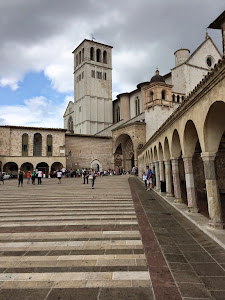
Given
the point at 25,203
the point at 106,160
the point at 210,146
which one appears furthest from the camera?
the point at 106,160

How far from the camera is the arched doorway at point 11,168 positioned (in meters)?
31.3

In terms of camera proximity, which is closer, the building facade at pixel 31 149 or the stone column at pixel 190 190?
the stone column at pixel 190 190

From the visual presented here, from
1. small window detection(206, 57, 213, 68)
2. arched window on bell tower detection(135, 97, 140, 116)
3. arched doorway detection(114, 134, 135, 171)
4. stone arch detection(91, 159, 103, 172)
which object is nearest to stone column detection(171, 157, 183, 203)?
stone arch detection(91, 159, 103, 172)

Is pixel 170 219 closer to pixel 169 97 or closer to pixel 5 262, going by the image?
pixel 5 262

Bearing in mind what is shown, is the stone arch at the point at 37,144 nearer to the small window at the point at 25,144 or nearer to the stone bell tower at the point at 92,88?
the small window at the point at 25,144

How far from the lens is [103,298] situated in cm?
292

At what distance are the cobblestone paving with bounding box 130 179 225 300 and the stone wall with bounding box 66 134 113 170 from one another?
101 ft

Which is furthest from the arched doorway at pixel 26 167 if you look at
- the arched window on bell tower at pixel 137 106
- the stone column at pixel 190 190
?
the stone column at pixel 190 190

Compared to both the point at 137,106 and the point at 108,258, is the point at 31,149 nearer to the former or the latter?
the point at 137,106

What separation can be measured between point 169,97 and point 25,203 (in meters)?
27.9

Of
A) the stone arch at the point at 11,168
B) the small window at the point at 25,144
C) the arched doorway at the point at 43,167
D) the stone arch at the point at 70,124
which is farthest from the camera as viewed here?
the stone arch at the point at 70,124

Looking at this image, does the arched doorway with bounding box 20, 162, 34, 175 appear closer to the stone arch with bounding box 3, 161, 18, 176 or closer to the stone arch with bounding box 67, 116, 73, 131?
the stone arch with bounding box 3, 161, 18, 176

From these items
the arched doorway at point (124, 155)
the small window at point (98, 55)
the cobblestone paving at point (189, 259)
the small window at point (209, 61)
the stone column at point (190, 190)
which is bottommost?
the cobblestone paving at point (189, 259)

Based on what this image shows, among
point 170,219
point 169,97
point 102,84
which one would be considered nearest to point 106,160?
point 169,97
